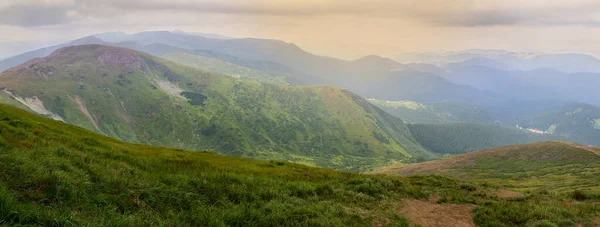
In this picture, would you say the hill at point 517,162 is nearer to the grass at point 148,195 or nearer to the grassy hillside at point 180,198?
the grassy hillside at point 180,198

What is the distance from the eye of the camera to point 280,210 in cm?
1455

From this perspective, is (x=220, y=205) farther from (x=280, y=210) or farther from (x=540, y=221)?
(x=540, y=221)

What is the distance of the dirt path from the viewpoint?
56.2 ft

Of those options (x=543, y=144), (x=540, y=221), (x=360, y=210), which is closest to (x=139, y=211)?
(x=360, y=210)

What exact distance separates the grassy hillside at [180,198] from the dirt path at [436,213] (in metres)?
0.13

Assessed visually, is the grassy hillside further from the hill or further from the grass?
the hill

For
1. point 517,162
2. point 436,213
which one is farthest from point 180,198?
point 517,162

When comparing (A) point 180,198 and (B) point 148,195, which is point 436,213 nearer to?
(A) point 180,198

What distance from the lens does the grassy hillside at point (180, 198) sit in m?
10.2

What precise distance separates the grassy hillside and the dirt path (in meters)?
0.13

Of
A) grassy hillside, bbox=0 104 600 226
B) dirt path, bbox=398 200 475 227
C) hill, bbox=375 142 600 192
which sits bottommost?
hill, bbox=375 142 600 192

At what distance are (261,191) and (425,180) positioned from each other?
67.6 ft

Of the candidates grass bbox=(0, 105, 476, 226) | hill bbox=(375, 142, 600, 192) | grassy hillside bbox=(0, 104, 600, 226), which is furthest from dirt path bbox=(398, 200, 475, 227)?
hill bbox=(375, 142, 600, 192)

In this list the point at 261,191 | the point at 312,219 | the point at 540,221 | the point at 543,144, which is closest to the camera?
the point at 312,219
